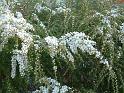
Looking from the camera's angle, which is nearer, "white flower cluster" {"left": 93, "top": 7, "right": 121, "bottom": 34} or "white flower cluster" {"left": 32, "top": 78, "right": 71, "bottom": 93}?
"white flower cluster" {"left": 32, "top": 78, "right": 71, "bottom": 93}

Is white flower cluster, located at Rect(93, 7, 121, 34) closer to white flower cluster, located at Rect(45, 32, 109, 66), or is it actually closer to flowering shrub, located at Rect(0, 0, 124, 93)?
flowering shrub, located at Rect(0, 0, 124, 93)

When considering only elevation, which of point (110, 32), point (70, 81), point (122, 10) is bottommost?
point (70, 81)

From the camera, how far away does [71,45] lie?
2752 mm

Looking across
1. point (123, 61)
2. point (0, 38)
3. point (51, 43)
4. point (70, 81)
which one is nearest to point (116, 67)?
point (123, 61)

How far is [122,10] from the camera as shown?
337 cm

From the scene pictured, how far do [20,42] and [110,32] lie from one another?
2.24ft

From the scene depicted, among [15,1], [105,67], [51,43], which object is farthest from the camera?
[15,1]

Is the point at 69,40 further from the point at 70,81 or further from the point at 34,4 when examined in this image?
the point at 34,4

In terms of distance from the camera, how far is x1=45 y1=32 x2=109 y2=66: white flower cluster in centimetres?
266

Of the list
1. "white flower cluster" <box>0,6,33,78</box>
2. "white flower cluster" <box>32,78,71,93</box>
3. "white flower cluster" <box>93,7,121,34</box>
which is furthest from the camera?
"white flower cluster" <box>93,7,121,34</box>

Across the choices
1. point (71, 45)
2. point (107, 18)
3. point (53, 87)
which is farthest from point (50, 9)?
point (53, 87)

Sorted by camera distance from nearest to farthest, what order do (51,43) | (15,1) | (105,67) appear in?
(51,43) → (105,67) → (15,1)

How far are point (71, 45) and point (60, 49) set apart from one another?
10 centimetres

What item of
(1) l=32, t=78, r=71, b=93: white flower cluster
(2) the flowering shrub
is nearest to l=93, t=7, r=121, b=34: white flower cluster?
(2) the flowering shrub
